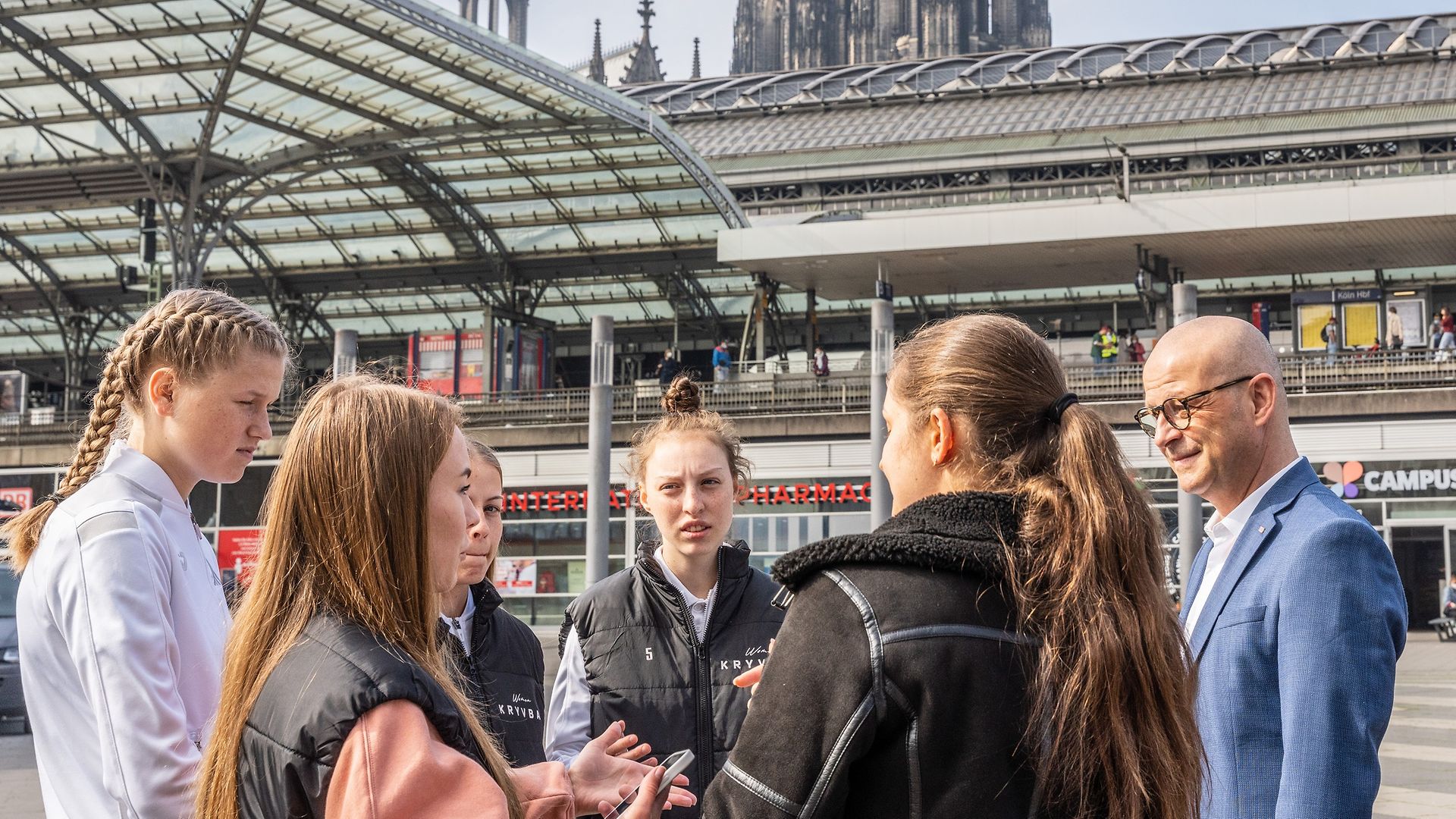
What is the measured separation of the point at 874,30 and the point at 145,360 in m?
103

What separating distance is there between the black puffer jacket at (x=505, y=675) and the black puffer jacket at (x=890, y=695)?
1.94 meters

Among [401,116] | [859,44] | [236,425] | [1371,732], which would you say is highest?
[859,44]

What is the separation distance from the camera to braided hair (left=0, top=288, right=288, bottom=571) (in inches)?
129

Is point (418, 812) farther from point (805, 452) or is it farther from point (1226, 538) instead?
point (805, 452)

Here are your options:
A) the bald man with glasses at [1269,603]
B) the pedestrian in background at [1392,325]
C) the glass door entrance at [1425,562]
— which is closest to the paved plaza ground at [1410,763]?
the bald man with glasses at [1269,603]

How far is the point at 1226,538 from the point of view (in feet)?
12.1

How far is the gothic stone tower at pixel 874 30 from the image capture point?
98.1 m

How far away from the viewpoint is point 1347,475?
28062 mm

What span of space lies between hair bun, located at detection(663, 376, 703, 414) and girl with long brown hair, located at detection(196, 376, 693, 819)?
2452mm

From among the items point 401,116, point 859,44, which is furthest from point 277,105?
point 859,44

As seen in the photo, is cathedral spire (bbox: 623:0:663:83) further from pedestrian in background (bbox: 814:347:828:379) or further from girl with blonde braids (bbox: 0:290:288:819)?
girl with blonde braids (bbox: 0:290:288:819)

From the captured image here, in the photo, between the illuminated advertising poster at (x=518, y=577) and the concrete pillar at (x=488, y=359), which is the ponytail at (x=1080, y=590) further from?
the concrete pillar at (x=488, y=359)

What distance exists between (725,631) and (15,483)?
35.4 meters

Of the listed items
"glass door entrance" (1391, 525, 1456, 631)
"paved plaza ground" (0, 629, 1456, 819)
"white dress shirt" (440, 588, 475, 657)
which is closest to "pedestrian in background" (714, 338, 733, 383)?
"glass door entrance" (1391, 525, 1456, 631)
